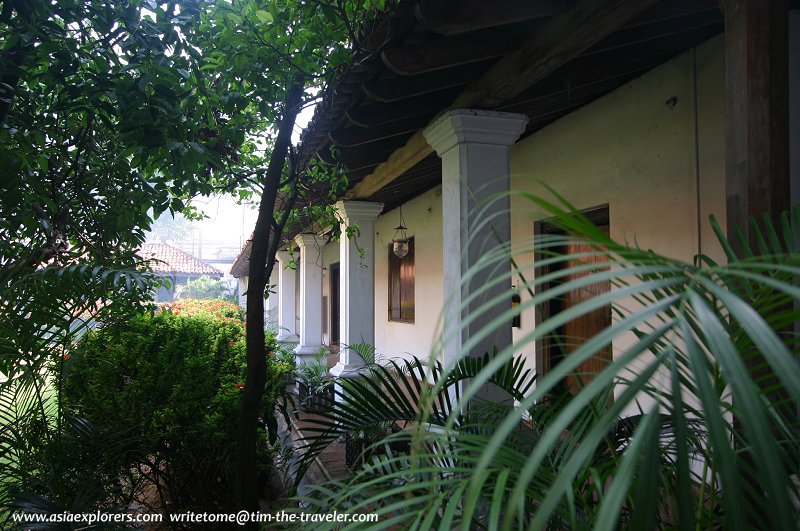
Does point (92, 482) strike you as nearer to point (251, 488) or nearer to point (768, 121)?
point (251, 488)

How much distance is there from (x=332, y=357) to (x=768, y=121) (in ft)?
38.5

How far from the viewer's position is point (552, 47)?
101 inches

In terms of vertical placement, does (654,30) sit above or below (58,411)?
above

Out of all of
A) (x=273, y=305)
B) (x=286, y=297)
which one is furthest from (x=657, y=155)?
(x=273, y=305)

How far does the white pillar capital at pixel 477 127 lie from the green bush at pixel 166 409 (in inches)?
80.6

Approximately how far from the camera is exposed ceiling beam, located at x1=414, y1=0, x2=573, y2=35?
231cm

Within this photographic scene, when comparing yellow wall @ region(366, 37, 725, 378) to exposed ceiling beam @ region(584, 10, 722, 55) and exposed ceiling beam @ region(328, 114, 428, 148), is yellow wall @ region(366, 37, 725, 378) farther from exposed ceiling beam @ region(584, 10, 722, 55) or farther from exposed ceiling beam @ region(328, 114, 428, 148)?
exposed ceiling beam @ region(328, 114, 428, 148)

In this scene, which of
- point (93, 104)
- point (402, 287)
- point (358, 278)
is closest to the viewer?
point (93, 104)

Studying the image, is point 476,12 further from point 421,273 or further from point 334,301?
point 334,301

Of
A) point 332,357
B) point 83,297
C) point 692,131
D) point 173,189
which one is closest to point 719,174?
point 692,131

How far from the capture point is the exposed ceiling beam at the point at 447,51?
259 centimetres

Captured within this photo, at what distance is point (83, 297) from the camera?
2898mm

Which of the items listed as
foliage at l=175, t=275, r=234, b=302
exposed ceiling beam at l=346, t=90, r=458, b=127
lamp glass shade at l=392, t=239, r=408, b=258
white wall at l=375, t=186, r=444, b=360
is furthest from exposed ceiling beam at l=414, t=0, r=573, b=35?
foliage at l=175, t=275, r=234, b=302

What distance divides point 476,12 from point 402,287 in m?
7.04
